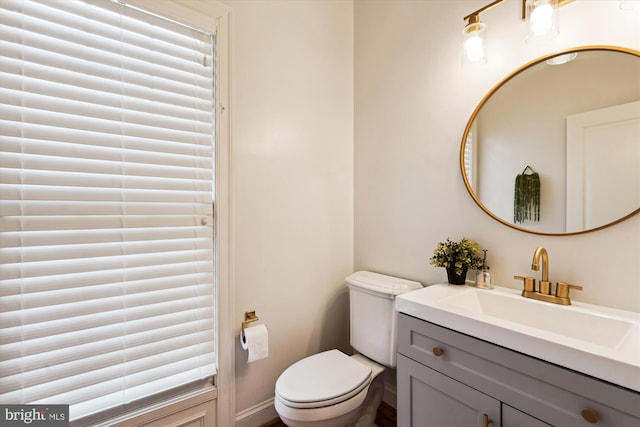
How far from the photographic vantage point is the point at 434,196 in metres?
1.54

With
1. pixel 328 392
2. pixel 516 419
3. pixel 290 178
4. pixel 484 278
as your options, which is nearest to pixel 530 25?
pixel 484 278

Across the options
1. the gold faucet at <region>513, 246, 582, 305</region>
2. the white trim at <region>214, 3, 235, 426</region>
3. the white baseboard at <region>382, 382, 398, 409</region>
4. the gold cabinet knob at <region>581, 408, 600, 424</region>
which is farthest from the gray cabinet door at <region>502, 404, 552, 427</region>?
the white trim at <region>214, 3, 235, 426</region>

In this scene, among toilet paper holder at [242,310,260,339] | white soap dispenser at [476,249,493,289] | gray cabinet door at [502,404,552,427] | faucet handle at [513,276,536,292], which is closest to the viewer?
gray cabinet door at [502,404,552,427]

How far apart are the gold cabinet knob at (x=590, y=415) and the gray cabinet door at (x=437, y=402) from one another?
22 cm

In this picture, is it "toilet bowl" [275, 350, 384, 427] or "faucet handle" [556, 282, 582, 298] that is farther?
"toilet bowl" [275, 350, 384, 427]

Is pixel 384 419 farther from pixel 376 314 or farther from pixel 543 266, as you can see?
pixel 543 266

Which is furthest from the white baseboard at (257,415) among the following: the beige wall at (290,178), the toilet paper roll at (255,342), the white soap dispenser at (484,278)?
the white soap dispenser at (484,278)

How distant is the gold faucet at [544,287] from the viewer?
1062mm

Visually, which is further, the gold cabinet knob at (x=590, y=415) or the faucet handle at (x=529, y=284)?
the faucet handle at (x=529, y=284)

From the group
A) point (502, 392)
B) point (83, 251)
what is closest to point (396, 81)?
point (502, 392)

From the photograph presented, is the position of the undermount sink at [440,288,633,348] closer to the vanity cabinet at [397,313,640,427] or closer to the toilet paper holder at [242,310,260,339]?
the vanity cabinet at [397,313,640,427]

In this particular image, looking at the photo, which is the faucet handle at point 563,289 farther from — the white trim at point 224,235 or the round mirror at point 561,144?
the white trim at point 224,235

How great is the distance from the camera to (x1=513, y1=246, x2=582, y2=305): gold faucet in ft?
3.48

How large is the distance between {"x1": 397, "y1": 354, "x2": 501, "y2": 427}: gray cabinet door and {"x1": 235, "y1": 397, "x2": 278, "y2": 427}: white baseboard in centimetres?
80
